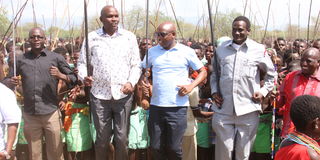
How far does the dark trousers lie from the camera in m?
4.14

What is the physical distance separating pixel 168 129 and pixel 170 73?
0.59m

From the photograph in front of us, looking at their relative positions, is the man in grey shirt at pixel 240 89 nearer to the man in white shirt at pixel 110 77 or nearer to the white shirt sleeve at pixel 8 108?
the man in white shirt at pixel 110 77

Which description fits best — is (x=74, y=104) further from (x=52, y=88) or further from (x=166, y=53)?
(x=166, y=53)

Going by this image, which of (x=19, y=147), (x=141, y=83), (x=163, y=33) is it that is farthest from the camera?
(x=19, y=147)

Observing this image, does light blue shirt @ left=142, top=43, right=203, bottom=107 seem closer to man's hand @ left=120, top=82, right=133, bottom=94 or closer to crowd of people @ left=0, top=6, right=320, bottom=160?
crowd of people @ left=0, top=6, right=320, bottom=160

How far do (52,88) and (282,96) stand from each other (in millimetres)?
2545

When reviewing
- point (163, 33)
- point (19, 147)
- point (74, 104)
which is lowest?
point (19, 147)

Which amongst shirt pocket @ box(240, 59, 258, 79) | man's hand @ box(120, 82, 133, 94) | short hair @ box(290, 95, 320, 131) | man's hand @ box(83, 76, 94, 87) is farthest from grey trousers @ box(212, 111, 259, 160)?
short hair @ box(290, 95, 320, 131)

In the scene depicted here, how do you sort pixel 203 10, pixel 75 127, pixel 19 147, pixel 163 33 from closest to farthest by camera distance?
pixel 163 33 < pixel 75 127 < pixel 19 147 < pixel 203 10

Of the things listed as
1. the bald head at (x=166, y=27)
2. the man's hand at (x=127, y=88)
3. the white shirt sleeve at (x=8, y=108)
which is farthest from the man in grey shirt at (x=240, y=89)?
the white shirt sleeve at (x=8, y=108)

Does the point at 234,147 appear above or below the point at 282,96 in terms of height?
below

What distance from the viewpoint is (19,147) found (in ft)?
17.5

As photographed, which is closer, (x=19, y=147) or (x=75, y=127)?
(x=75, y=127)

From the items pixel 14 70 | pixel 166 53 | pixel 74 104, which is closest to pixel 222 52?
pixel 166 53
